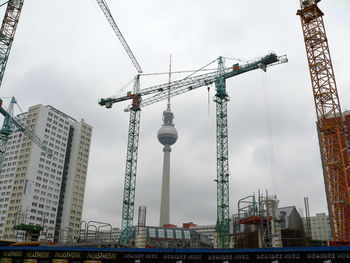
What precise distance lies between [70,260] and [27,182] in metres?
112

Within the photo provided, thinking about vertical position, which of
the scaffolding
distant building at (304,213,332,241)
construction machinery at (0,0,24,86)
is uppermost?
construction machinery at (0,0,24,86)

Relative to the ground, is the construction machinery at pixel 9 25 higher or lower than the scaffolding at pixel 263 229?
higher

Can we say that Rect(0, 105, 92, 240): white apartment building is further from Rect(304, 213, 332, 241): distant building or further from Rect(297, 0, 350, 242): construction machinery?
Rect(304, 213, 332, 241): distant building

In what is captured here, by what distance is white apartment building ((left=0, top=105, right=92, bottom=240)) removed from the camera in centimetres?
12756

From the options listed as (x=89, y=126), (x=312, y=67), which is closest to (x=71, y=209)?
(x=89, y=126)

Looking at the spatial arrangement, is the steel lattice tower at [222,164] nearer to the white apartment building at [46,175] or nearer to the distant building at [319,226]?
the white apartment building at [46,175]

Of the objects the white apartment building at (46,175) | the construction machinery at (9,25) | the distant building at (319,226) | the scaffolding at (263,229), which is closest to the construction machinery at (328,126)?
the scaffolding at (263,229)

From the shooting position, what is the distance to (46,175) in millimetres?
137375

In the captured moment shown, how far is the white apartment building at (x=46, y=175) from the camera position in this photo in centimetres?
12756

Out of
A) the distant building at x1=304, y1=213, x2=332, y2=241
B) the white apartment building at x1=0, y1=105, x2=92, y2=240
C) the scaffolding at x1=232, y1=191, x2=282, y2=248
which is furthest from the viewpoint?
the distant building at x1=304, y1=213, x2=332, y2=241

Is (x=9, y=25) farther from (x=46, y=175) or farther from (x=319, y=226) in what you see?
(x=319, y=226)

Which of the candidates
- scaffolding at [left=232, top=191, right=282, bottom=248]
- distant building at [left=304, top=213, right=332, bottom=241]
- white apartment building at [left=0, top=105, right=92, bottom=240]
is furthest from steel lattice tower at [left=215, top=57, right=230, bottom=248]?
distant building at [left=304, top=213, right=332, bottom=241]

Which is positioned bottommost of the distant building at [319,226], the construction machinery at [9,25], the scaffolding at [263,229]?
the scaffolding at [263,229]

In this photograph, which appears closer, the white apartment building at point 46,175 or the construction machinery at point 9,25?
the construction machinery at point 9,25
